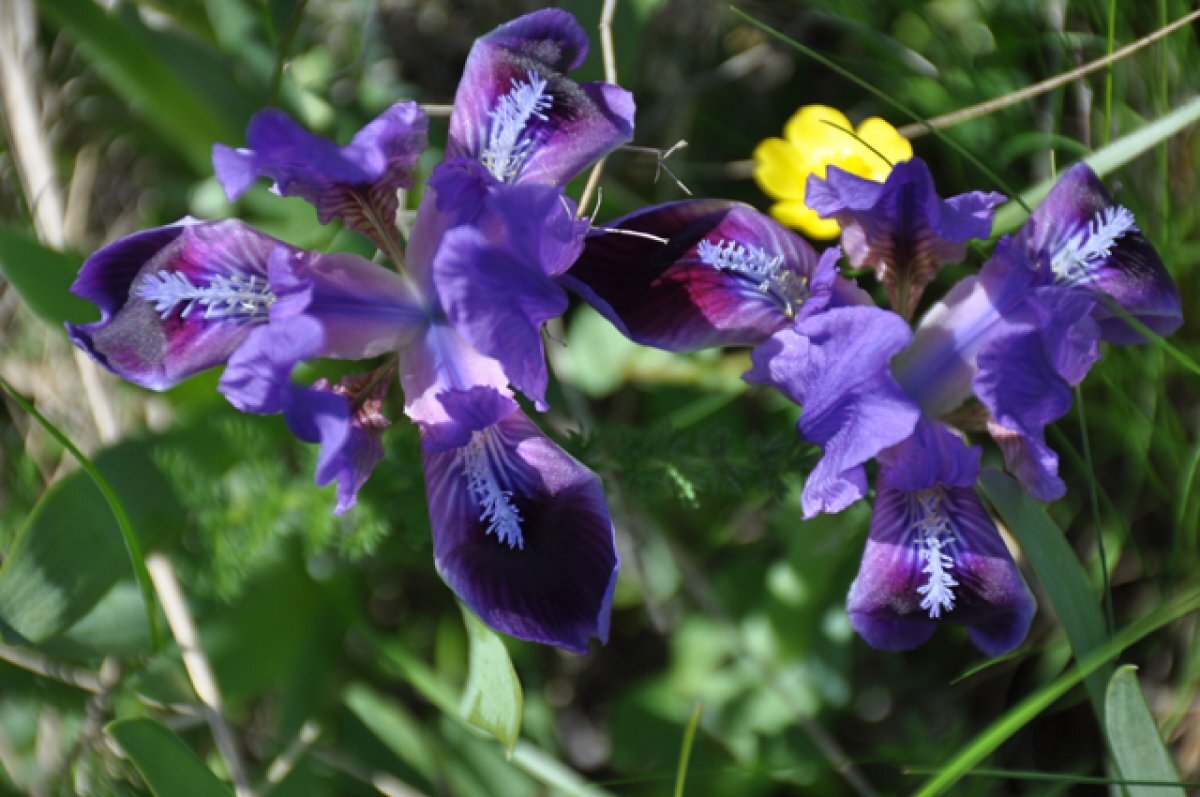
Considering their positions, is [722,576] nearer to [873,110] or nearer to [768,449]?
[768,449]

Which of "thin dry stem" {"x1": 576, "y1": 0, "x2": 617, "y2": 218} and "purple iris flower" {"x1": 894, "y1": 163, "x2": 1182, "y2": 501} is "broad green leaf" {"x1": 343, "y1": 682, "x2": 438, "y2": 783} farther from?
"purple iris flower" {"x1": 894, "y1": 163, "x2": 1182, "y2": 501}

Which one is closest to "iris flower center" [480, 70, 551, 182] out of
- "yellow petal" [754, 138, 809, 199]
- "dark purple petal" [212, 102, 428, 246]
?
"dark purple petal" [212, 102, 428, 246]

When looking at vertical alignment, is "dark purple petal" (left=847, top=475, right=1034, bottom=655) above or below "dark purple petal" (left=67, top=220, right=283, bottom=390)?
below

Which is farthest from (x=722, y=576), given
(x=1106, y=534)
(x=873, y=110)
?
(x=873, y=110)

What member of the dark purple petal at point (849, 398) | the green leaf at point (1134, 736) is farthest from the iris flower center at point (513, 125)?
the green leaf at point (1134, 736)

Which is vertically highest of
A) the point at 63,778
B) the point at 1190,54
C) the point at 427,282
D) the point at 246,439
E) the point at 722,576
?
the point at 1190,54
